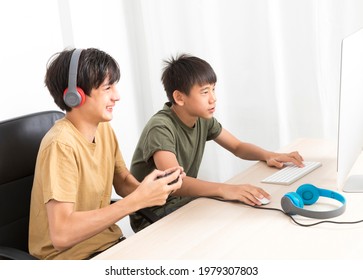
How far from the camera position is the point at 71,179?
1.59 m

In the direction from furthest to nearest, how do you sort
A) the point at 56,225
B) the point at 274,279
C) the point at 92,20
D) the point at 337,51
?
the point at 92,20, the point at 337,51, the point at 56,225, the point at 274,279

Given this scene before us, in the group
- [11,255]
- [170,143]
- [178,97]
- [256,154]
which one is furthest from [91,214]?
[256,154]

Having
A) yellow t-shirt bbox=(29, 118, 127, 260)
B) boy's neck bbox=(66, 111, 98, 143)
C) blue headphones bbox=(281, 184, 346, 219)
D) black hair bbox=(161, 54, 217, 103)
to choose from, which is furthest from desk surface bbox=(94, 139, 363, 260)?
black hair bbox=(161, 54, 217, 103)

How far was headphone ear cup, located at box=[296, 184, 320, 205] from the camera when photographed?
162 cm

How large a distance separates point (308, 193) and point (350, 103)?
0.31 m

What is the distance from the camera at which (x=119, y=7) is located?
119 inches

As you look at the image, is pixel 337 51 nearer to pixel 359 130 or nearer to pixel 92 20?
pixel 359 130

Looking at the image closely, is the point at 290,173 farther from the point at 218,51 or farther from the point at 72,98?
the point at 218,51

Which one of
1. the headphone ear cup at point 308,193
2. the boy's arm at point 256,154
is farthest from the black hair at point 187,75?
the headphone ear cup at point 308,193

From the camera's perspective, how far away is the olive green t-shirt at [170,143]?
1927 mm

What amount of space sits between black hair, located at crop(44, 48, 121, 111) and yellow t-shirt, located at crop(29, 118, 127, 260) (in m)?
0.10

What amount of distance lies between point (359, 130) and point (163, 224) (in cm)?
60

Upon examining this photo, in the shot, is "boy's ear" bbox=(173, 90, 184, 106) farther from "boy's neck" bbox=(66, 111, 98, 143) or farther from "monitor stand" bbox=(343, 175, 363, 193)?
"monitor stand" bbox=(343, 175, 363, 193)

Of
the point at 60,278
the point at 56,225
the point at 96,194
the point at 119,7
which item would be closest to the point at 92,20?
the point at 119,7
